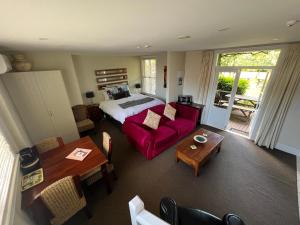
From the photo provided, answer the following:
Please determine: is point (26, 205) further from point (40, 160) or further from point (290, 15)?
point (290, 15)

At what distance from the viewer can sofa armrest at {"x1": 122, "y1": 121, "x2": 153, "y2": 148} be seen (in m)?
2.69

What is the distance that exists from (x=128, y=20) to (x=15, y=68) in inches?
110

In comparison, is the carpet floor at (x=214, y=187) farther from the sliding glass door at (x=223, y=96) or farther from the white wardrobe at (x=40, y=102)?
the white wardrobe at (x=40, y=102)

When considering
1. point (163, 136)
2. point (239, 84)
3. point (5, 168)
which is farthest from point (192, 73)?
point (5, 168)

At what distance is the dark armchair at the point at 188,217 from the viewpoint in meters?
1.07

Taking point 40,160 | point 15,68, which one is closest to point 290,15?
point 40,160

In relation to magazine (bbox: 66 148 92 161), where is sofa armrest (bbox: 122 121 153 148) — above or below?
below

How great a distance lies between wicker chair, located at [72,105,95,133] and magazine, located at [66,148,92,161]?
1.71 meters

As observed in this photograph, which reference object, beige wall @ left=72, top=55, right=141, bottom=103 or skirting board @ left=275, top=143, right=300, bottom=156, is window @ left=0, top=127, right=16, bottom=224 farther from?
skirting board @ left=275, top=143, right=300, bottom=156

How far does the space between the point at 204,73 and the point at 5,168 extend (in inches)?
183

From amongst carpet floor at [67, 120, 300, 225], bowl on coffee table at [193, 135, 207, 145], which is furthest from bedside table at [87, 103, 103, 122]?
bowl on coffee table at [193, 135, 207, 145]

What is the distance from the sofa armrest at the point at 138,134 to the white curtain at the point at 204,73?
258 centimetres

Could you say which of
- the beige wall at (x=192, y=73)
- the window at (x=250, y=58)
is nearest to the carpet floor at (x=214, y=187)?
the window at (x=250, y=58)

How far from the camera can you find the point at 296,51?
2502 millimetres
